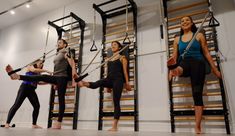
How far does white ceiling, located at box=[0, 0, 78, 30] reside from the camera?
16.1 ft

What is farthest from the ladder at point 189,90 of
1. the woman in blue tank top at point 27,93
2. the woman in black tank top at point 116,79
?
the woman in blue tank top at point 27,93

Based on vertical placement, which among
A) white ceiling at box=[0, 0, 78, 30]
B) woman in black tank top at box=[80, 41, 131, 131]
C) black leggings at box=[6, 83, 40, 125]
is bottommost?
black leggings at box=[6, 83, 40, 125]

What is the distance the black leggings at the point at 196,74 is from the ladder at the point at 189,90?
36cm

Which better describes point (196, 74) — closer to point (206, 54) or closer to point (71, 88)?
point (206, 54)

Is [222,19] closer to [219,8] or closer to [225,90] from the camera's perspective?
[219,8]

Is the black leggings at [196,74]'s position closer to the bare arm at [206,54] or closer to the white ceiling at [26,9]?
the bare arm at [206,54]

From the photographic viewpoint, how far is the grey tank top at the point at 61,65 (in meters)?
3.37

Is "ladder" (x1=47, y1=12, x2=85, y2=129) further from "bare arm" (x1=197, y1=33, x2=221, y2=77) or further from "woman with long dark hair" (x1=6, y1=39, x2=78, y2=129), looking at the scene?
"bare arm" (x1=197, y1=33, x2=221, y2=77)

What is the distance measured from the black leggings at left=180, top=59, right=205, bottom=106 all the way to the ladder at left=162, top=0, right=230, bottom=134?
14.1 inches

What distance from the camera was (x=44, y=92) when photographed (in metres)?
4.48

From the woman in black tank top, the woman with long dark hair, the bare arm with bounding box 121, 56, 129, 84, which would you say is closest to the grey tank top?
the woman with long dark hair

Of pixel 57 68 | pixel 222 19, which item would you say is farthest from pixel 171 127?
pixel 57 68

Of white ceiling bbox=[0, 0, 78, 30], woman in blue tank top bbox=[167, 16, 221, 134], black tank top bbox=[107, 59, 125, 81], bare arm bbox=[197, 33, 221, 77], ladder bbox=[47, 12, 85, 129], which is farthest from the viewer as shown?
white ceiling bbox=[0, 0, 78, 30]

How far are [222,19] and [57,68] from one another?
2654 mm
